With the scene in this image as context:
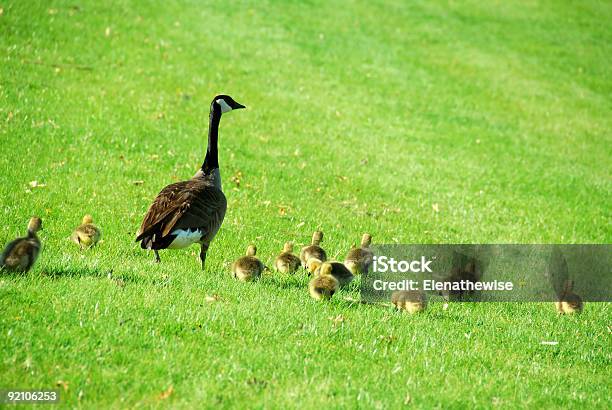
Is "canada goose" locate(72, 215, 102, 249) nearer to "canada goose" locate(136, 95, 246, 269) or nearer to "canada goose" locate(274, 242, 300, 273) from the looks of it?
"canada goose" locate(136, 95, 246, 269)

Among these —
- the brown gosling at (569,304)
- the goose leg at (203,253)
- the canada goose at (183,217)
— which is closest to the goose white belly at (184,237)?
the canada goose at (183,217)

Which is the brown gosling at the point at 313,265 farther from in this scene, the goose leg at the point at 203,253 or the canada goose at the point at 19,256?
the canada goose at the point at 19,256

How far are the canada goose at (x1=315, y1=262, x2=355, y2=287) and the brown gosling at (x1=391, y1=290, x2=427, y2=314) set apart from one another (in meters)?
0.82

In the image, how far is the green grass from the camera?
325 inches

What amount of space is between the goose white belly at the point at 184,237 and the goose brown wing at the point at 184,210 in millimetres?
66

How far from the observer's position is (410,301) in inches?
438

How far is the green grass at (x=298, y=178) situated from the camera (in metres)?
8.26

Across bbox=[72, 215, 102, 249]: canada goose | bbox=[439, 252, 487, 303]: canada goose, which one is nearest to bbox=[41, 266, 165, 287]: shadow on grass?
bbox=[72, 215, 102, 249]: canada goose

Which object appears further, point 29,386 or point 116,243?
point 116,243

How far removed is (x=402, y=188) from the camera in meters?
20.5

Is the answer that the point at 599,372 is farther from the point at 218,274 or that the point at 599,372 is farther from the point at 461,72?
the point at 461,72

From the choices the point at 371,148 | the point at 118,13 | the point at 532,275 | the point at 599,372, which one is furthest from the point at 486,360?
the point at 118,13

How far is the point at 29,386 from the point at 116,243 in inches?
233

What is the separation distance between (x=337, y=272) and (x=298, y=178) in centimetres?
807
